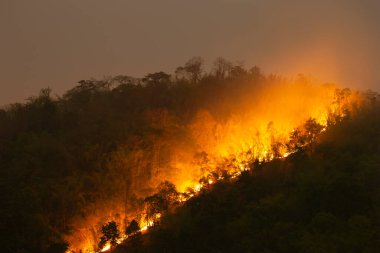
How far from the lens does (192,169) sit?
18641 mm

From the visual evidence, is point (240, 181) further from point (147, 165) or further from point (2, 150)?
point (2, 150)

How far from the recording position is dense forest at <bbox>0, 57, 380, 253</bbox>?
14.1 m

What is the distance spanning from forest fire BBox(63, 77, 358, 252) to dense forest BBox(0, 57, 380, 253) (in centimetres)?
5

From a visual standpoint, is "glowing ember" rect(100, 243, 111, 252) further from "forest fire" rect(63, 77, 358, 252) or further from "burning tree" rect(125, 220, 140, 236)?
"burning tree" rect(125, 220, 140, 236)

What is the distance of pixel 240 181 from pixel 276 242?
4.09 metres

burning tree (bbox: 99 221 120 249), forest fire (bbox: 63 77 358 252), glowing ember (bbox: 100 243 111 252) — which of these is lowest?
glowing ember (bbox: 100 243 111 252)

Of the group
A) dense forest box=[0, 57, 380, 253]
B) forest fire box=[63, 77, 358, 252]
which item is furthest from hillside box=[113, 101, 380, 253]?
forest fire box=[63, 77, 358, 252]

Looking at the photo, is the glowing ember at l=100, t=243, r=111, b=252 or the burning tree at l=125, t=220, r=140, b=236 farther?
the glowing ember at l=100, t=243, r=111, b=252

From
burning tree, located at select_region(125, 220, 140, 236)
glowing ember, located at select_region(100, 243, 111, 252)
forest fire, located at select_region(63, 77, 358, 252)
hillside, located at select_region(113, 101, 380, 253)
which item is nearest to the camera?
hillside, located at select_region(113, 101, 380, 253)

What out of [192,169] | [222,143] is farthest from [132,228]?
[222,143]

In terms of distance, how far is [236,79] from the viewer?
86.6 ft

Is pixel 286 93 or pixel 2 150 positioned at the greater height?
pixel 286 93

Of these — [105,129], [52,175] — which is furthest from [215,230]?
[105,129]

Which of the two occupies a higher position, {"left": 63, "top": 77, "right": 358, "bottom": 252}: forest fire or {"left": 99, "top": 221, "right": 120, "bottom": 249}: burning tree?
{"left": 63, "top": 77, "right": 358, "bottom": 252}: forest fire
